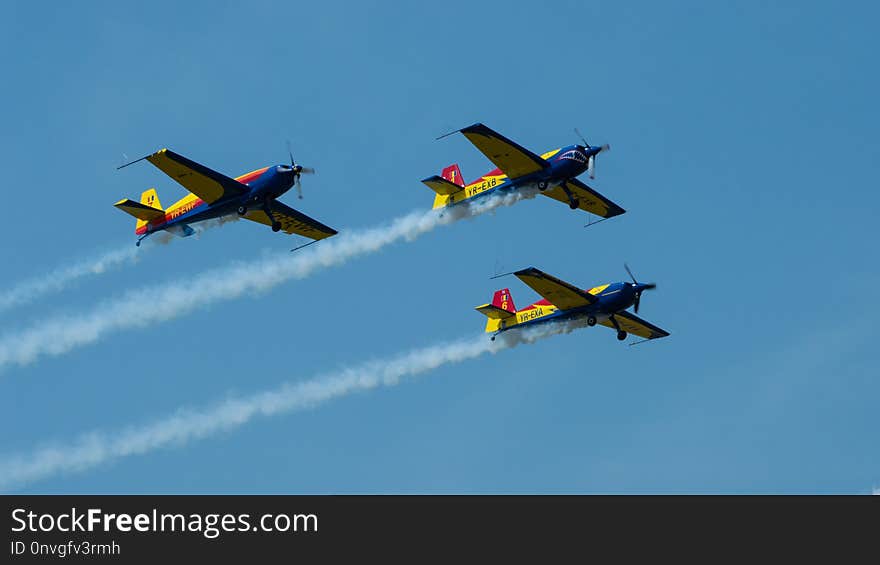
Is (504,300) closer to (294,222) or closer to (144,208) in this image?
(294,222)

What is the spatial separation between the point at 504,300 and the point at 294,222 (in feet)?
37.5

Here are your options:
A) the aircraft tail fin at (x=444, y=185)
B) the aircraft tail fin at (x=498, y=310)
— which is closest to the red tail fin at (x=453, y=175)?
the aircraft tail fin at (x=444, y=185)

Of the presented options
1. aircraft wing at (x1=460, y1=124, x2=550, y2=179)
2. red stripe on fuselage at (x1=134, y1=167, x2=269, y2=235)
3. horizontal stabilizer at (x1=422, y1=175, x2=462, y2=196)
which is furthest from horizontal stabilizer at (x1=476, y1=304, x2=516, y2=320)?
red stripe on fuselage at (x1=134, y1=167, x2=269, y2=235)

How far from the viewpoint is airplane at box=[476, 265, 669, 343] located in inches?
3541

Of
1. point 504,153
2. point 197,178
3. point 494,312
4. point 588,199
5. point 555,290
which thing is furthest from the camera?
point 588,199

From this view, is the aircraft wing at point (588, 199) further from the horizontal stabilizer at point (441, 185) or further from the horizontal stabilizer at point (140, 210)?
the horizontal stabilizer at point (140, 210)

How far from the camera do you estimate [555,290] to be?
90562 mm

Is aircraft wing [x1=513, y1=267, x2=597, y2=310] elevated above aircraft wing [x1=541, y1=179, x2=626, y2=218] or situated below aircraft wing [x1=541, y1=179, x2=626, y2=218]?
below

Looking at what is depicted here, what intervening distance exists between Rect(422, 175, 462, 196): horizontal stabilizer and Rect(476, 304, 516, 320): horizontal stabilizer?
18.9 ft

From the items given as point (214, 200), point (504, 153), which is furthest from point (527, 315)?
point (214, 200)

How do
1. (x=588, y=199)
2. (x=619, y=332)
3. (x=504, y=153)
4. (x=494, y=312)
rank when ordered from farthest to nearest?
(x=588, y=199), (x=494, y=312), (x=619, y=332), (x=504, y=153)

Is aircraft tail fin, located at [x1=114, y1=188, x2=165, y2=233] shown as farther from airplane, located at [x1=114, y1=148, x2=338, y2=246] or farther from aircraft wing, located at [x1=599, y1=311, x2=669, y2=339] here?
aircraft wing, located at [x1=599, y1=311, x2=669, y2=339]

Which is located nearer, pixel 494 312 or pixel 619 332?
pixel 619 332
